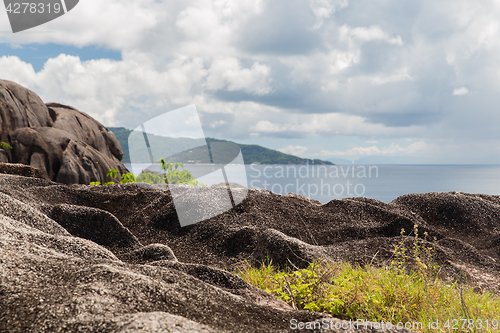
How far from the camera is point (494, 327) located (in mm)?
2428

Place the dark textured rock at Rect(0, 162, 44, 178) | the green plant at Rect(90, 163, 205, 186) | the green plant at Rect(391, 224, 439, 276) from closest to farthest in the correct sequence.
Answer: the green plant at Rect(391, 224, 439, 276) < the green plant at Rect(90, 163, 205, 186) < the dark textured rock at Rect(0, 162, 44, 178)

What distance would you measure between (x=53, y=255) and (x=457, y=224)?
22.3ft

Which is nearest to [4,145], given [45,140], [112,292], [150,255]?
[45,140]

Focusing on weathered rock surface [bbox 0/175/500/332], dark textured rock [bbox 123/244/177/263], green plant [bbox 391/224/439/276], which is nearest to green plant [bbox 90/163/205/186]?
weathered rock surface [bbox 0/175/500/332]

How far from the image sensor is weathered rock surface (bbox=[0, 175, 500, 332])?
1951 mm

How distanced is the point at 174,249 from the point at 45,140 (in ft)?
26.5

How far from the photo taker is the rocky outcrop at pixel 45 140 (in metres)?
10.3

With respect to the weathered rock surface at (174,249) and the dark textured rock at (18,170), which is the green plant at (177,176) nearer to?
the weathered rock surface at (174,249)

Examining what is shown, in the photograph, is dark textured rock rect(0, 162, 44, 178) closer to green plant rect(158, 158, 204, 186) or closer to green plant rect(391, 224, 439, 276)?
green plant rect(158, 158, 204, 186)

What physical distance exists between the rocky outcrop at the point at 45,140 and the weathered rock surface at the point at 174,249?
410 cm

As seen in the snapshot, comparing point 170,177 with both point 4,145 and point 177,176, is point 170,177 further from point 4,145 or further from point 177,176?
point 4,145

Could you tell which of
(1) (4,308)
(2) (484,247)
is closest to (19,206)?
(1) (4,308)

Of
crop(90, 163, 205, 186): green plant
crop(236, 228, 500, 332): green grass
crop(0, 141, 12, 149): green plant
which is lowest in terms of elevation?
crop(236, 228, 500, 332): green grass

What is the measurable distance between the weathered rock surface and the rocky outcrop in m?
4.10
